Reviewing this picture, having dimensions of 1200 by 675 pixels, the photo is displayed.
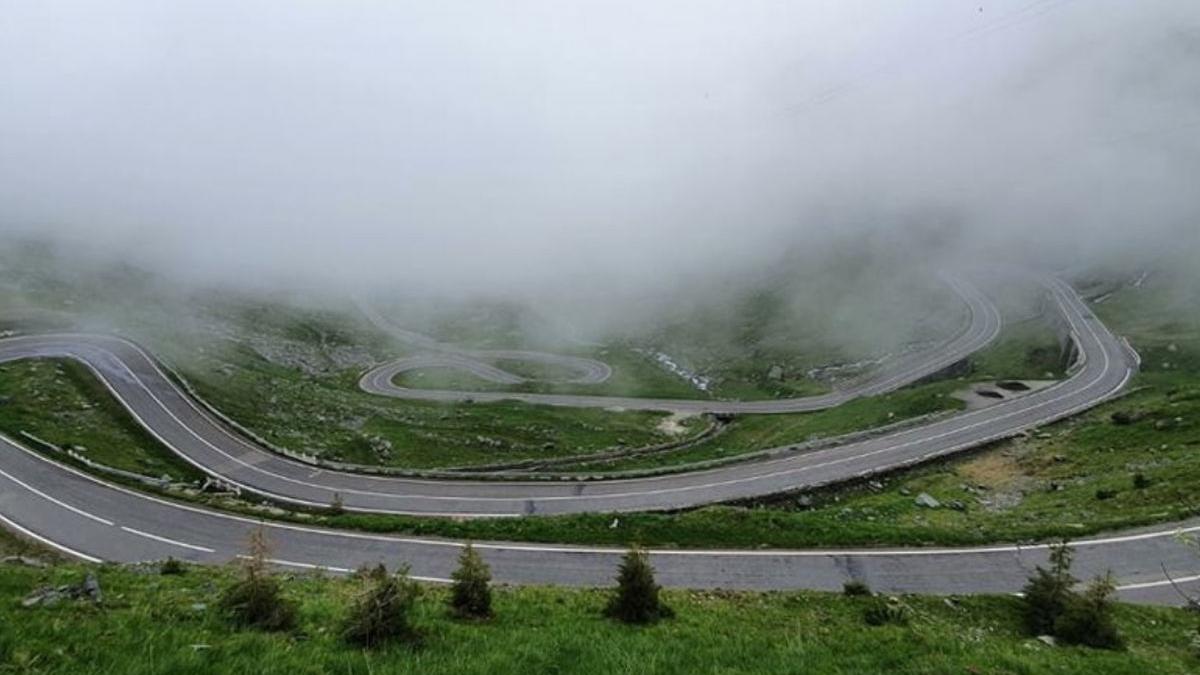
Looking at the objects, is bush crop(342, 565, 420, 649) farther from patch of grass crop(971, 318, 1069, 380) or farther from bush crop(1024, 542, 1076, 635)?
patch of grass crop(971, 318, 1069, 380)

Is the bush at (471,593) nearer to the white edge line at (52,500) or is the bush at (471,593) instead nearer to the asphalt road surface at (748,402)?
the white edge line at (52,500)

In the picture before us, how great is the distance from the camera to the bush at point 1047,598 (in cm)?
1978

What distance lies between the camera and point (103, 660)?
9070 mm

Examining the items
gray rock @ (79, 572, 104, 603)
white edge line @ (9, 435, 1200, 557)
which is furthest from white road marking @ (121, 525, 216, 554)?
gray rock @ (79, 572, 104, 603)

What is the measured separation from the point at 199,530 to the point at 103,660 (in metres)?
37.9

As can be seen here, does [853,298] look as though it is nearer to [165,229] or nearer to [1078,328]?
[1078,328]

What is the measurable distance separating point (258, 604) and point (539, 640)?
562 centimetres

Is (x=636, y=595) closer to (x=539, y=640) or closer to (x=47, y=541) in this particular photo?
(x=539, y=640)

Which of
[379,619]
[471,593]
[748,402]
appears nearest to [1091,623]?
[471,593]

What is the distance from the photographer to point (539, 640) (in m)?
13.2

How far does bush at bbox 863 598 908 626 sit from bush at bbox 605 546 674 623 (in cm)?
671

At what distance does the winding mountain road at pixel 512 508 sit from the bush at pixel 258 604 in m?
19.5

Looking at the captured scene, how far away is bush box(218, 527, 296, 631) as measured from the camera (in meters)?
12.7

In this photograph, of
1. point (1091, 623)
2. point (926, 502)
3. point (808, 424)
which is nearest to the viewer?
point (1091, 623)
